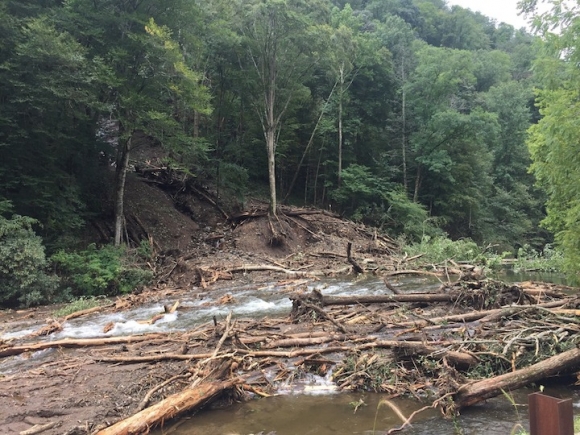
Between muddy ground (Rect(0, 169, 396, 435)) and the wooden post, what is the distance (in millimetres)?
4943

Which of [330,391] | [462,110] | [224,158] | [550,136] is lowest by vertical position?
[330,391]

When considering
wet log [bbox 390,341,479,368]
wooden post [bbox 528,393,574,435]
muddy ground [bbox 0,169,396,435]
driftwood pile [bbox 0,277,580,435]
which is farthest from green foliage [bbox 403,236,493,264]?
wooden post [bbox 528,393,574,435]

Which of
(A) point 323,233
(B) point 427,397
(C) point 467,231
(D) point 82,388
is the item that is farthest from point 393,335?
(C) point 467,231

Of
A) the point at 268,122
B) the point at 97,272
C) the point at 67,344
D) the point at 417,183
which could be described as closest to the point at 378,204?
the point at 417,183

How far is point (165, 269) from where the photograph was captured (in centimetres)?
1764

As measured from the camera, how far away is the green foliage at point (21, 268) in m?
13.1

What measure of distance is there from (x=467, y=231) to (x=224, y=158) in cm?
2140

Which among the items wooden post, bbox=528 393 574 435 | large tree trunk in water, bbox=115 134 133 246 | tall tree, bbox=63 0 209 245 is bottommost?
wooden post, bbox=528 393 574 435

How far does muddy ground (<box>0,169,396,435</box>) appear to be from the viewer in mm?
5887

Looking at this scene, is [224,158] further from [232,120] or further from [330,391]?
[330,391]

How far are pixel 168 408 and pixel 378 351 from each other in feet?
11.6

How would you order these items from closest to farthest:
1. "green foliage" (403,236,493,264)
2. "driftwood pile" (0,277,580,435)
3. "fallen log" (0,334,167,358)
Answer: "driftwood pile" (0,277,580,435), "fallen log" (0,334,167,358), "green foliage" (403,236,493,264)

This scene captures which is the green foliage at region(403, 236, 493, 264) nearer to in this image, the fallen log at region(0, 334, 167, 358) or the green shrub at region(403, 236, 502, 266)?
the green shrub at region(403, 236, 502, 266)

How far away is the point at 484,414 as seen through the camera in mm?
5633
